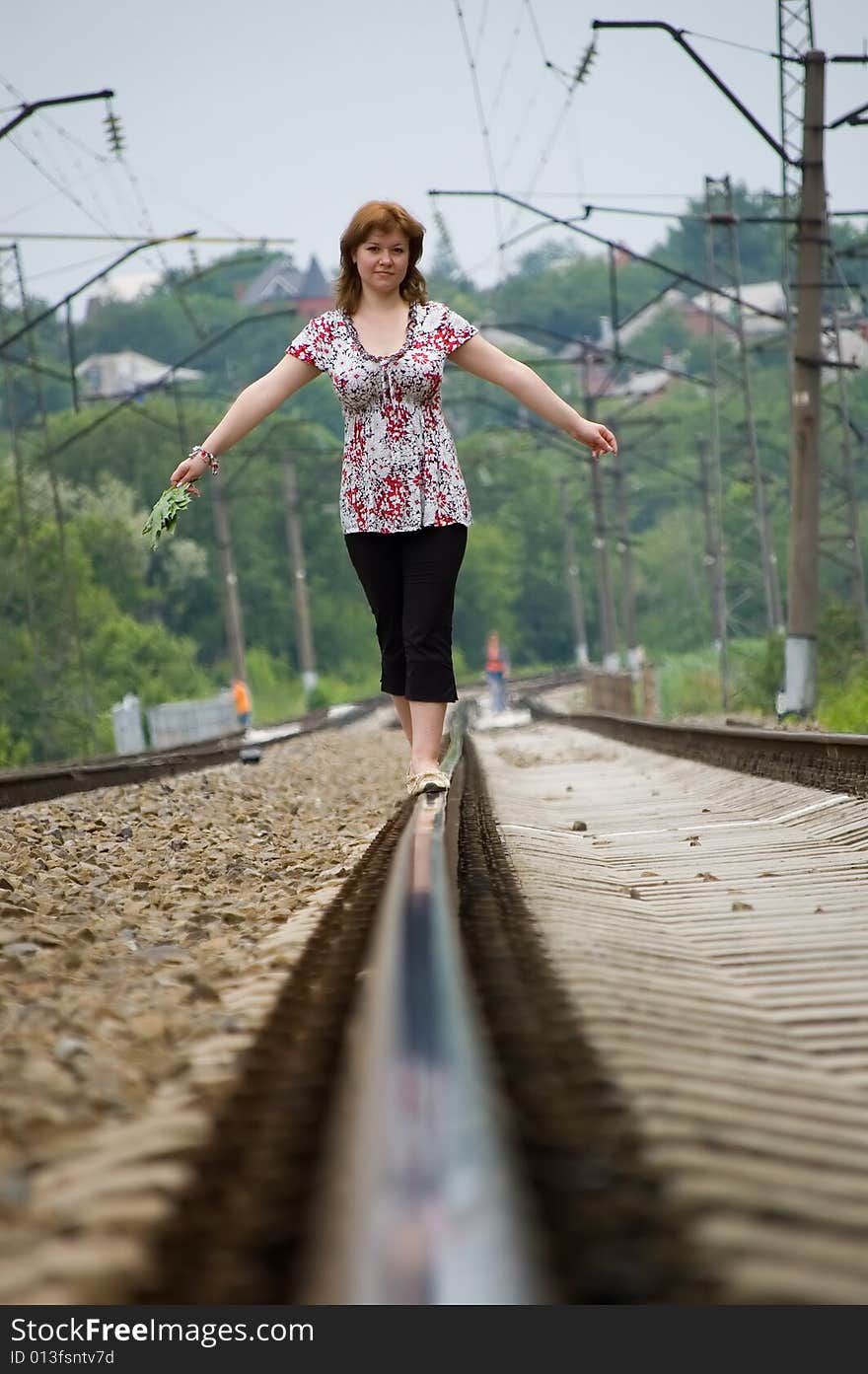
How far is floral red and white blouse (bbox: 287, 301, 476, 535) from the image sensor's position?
6.18m

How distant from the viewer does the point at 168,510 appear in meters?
6.12

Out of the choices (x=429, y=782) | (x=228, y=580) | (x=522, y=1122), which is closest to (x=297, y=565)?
(x=228, y=580)

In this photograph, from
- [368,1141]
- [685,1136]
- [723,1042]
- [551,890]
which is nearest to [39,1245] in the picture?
[368,1141]

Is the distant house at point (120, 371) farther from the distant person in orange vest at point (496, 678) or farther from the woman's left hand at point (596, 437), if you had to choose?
the woman's left hand at point (596, 437)

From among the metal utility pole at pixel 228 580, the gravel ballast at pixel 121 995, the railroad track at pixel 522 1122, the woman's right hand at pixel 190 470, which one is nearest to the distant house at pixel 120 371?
the metal utility pole at pixel 228 580

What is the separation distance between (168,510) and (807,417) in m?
16.1

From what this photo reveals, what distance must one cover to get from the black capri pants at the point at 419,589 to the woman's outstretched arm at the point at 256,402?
54 cm

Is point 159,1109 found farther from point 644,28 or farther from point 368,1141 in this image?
point 644,28

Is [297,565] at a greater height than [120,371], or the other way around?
[120,371]

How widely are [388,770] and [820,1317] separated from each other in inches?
516

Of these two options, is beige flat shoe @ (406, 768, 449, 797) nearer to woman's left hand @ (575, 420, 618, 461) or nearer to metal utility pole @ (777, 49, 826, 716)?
woman's left hand @ (575, 420, 618, 461)

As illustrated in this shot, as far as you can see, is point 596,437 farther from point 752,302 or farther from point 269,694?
point 752,302

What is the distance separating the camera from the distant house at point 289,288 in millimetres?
165625

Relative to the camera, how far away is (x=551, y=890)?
4.81m
